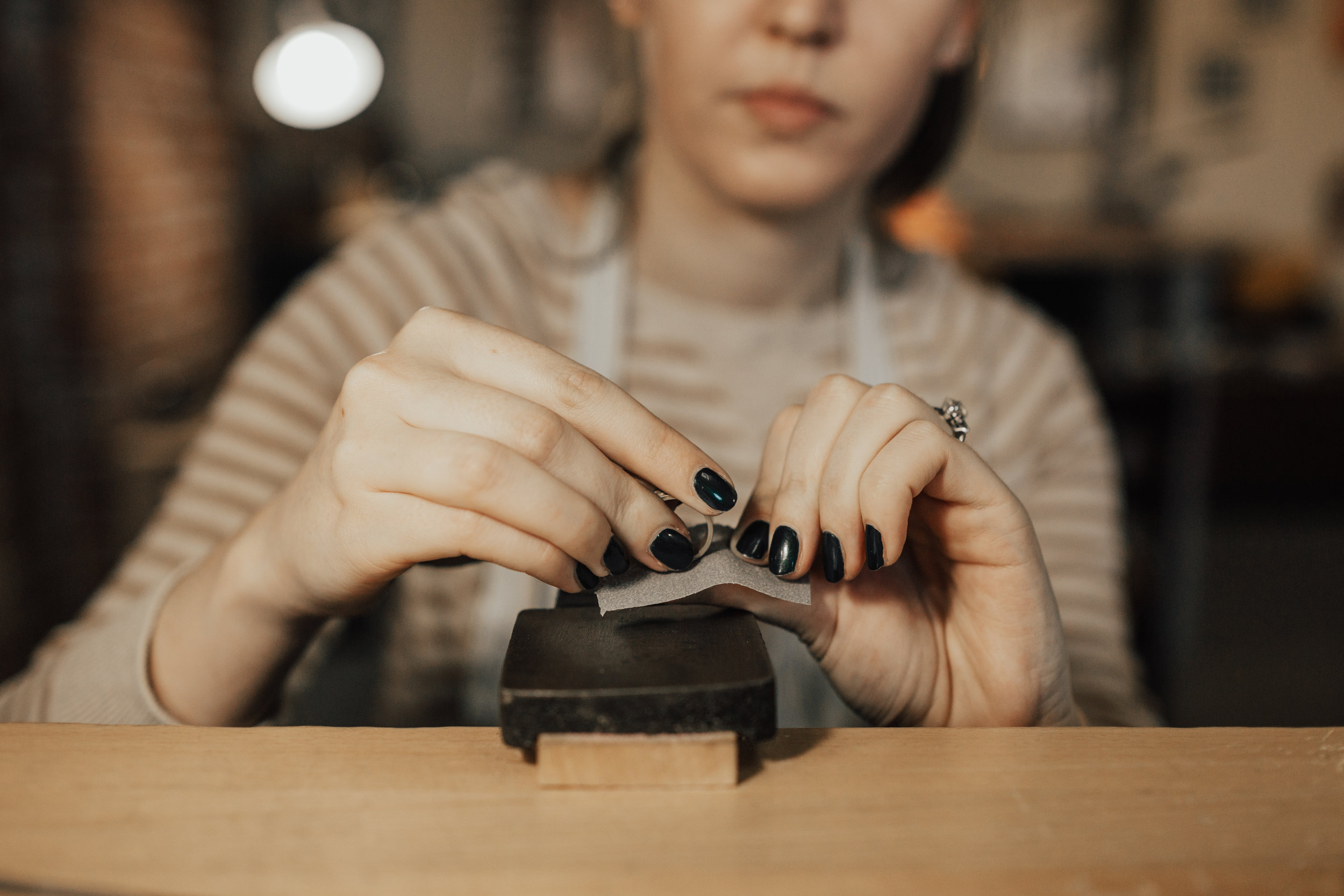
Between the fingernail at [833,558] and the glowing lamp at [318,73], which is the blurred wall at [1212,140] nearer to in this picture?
the glowing lamp at [318,73]

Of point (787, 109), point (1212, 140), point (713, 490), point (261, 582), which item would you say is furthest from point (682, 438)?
point (1212, 140)

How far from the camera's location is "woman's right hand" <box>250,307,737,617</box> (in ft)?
1.30

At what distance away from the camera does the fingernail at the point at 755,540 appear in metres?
0.42

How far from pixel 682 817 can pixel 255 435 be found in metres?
0.64

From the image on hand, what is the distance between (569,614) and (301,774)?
130 millimetres

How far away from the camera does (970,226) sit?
2.70 m

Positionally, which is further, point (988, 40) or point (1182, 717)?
point (1182, 717)

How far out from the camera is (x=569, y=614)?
40cm

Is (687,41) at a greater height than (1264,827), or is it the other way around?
(687,41)

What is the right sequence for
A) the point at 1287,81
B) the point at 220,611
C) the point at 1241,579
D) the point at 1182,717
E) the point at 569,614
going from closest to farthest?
1. the point at 569,614
2. the point at 220,611
3. the point at 1182,717
4. the point at 1241,579
5. the point at 1287,81

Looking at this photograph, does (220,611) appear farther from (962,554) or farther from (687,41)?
(687,41)

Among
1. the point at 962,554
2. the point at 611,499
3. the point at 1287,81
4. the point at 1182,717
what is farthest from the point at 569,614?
the point at 1287,81

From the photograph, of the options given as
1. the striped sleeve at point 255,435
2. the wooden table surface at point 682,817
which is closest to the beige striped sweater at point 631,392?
the striped sleeve at point 255,435

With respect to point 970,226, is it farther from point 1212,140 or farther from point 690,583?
point 690,583
